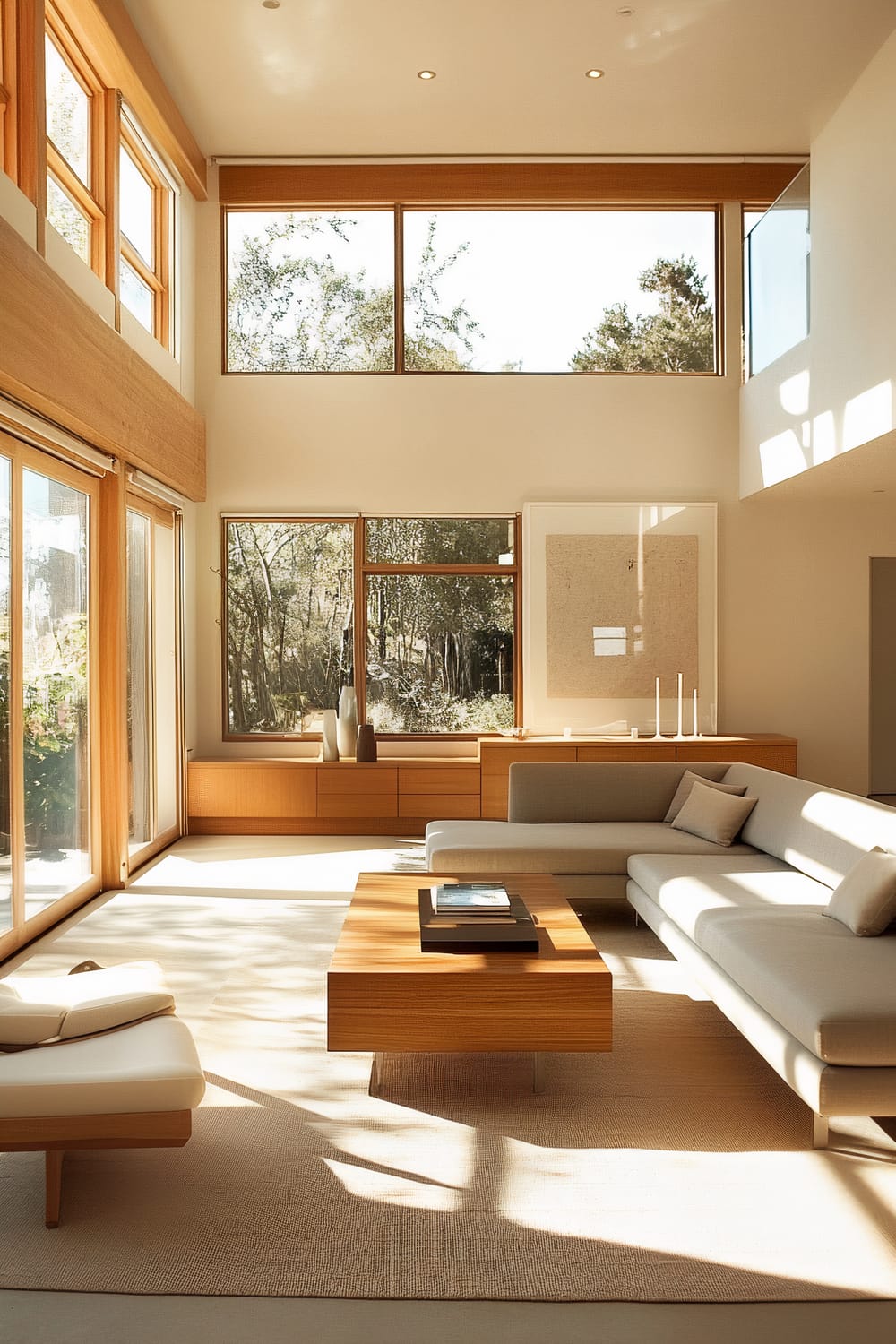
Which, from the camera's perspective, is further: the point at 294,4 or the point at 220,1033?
the point at 294,4

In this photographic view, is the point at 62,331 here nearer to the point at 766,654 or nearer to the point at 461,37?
the point at 461,37

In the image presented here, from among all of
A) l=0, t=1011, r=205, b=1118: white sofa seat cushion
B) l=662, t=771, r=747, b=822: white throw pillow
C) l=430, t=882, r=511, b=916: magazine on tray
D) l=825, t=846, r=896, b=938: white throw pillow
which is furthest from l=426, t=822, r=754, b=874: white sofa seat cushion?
l=0, t=1011, r=205, b=1118: white sofa seat cushion

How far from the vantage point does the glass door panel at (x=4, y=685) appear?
4.89 meters

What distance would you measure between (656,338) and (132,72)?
4.45 meters

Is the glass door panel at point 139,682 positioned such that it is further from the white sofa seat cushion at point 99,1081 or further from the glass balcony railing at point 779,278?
the glass balcony railing at point 779,278

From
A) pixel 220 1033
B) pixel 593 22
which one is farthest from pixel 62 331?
pixel 593 22

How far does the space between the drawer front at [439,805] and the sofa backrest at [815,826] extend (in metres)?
2.78

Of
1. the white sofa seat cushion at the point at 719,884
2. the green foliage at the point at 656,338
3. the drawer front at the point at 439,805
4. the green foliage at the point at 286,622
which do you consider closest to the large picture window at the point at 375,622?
the green foliage at the point at 286,622

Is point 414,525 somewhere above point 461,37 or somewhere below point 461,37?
below

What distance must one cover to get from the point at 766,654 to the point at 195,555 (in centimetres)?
465

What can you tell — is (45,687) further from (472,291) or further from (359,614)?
(472,291)

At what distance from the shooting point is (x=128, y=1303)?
7.70 feet

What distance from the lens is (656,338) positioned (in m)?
8.98

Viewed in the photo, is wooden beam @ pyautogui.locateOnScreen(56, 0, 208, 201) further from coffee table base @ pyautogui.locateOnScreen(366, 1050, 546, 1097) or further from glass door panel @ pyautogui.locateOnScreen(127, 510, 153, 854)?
coffee table base @ pyautogui.locateOnScreen(366, 1050, 546, 1097)
